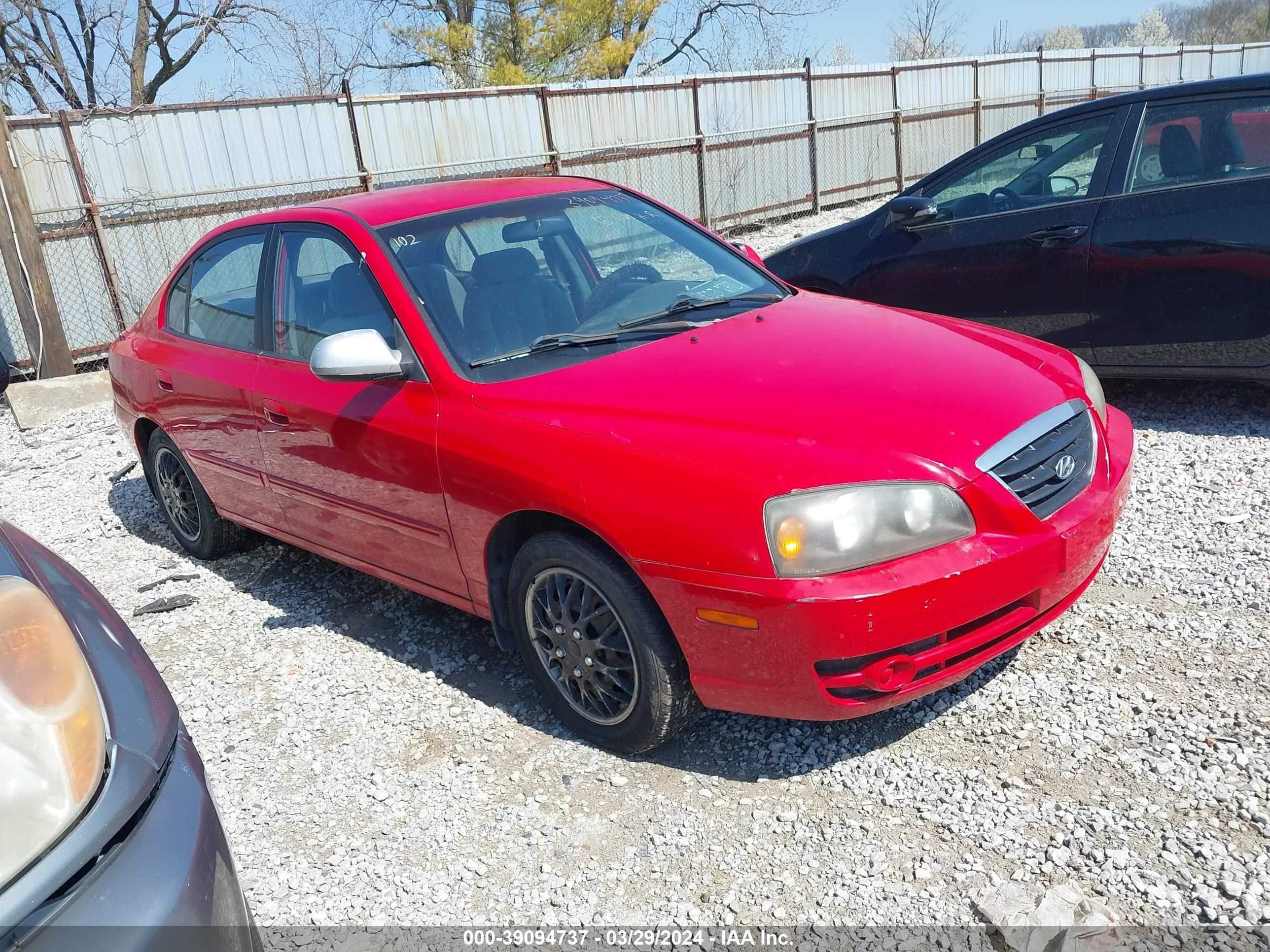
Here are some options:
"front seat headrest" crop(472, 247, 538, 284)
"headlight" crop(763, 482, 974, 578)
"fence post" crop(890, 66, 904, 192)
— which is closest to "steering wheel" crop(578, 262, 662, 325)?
"front seat headrest" crop(472, 247, 538, 284)

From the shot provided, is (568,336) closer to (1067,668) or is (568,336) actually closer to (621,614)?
(621,614)

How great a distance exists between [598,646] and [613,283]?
1.44 m

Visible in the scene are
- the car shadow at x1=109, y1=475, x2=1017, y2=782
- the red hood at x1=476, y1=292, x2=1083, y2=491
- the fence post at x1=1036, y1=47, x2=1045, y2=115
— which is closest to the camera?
the red hood at x1=476, y1=292, x2=1083, y2=491

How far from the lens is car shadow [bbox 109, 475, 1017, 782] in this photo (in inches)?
123

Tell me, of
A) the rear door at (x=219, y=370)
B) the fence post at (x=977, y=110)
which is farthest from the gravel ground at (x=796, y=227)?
the rear door at (x=219, y=370)

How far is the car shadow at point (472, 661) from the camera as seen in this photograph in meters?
3.12

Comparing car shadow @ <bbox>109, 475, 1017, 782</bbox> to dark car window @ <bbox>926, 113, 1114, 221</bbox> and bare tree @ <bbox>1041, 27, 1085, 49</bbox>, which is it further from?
bare tree @ <bbox>1041, 27, 1085, 49</bbox>

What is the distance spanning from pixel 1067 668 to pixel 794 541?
52.7 inches

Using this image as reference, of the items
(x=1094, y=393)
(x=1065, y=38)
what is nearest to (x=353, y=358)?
(x=1094, y=393)

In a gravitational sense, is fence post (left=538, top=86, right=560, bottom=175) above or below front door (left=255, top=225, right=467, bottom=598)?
above

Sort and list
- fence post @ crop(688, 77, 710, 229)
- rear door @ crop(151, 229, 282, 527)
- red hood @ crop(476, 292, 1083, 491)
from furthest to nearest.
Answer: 1. fence post @ crop(688, 77, 710, 229)
2. rear door @ crop(151, 229, 282, 527)
3. red hood @ crop(476, 292, 1083, 491)

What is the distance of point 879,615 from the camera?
256 cm

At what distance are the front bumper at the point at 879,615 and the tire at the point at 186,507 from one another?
10.3 feet

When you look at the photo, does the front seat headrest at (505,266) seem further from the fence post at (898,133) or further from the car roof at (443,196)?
the fence post at (898,133)
